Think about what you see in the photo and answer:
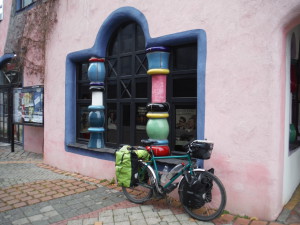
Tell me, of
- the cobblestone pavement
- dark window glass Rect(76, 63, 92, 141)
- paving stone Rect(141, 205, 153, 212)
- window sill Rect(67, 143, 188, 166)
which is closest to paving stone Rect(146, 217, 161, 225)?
the cobblestone pavement

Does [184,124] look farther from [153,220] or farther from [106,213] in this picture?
[106,213]

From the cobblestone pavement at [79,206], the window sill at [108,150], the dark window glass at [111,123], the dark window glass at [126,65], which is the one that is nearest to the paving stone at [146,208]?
the cobblestone pavement at [79,206]

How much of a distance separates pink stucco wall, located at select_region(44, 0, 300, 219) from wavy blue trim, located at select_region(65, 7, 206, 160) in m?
0.10

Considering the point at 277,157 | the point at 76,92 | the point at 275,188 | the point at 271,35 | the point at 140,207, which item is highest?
the point at 271,35

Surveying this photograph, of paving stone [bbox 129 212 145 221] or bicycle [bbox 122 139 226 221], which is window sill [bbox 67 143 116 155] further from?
paving stone [bbox 129 212 145 221]

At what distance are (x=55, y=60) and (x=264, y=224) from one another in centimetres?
541

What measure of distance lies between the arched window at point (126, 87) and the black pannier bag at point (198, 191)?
5.64ft

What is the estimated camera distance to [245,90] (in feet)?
11.6

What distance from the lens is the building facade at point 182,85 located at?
3.40 m

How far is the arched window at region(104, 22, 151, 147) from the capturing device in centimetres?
500

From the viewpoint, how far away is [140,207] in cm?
390

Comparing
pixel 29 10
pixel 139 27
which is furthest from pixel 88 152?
pixel 29 10

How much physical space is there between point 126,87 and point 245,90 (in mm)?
2397

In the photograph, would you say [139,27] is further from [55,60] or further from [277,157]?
[277,157]
